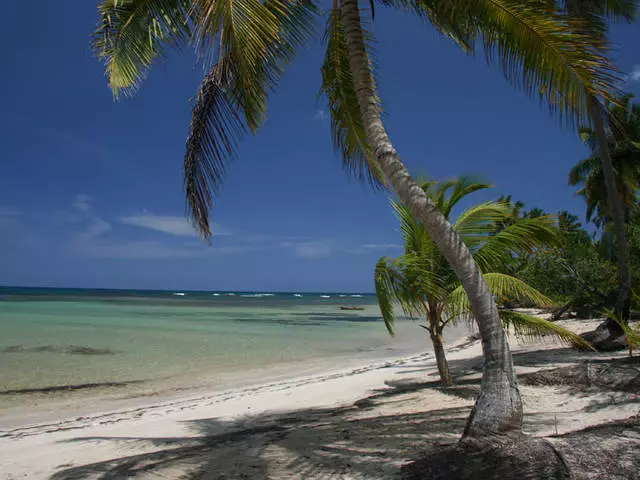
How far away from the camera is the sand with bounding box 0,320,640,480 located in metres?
3.47

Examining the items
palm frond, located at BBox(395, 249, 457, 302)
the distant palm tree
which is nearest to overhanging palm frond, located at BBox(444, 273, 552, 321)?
palm frond, located at BBox(395, 249, 457, 302)

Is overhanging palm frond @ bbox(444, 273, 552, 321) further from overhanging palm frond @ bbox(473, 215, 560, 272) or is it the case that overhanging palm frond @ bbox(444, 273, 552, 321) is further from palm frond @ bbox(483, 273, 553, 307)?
overhanging palm frond @ bbox(473, 215, 560, 272)

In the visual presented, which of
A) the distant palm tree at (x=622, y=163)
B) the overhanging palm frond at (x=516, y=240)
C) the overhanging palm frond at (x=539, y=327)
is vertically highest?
the distant palm tree at (x=622, y=163)

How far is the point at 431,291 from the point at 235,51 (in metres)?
3.61

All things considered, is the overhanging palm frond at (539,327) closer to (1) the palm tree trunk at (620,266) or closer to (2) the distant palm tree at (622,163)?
(1) the palm tree trunk at (620,266)

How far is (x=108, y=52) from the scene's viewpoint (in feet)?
17.1

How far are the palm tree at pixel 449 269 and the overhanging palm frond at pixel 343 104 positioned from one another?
0.85 m

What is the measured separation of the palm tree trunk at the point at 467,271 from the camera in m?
3.38

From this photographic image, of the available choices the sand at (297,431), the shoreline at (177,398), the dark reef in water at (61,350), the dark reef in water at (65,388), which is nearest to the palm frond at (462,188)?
the sand at (297,431)

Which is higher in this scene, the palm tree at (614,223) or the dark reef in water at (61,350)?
the palm tree at (614,223)

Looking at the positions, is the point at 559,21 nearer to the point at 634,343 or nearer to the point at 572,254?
the point at 634,343

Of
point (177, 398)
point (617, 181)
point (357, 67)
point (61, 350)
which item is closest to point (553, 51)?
point (357, 67)

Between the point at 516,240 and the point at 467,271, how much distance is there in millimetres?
1872

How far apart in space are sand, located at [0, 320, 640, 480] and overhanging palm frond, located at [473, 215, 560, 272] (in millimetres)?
1760
